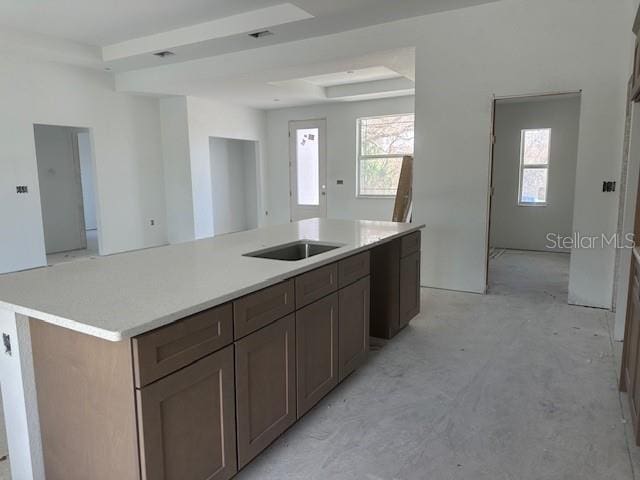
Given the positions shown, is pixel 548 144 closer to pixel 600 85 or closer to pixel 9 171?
pixel 600 85

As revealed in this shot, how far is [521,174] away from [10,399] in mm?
6979

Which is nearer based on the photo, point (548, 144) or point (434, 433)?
point (434, 433)

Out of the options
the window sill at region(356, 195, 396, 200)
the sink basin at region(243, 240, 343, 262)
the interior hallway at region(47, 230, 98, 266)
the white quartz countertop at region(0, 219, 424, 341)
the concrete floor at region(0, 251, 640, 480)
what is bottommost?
the concrete floor at region(0, 251, 640, 480)

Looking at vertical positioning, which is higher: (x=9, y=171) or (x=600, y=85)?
(x=600, y=85)

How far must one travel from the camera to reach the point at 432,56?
4.35 m

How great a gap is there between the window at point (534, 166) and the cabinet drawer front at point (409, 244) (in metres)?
4.21

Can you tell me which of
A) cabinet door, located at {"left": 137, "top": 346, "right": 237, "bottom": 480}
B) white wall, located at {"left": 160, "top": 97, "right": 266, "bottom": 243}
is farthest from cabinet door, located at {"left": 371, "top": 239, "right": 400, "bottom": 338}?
white wall, located at {"left": 160, "top": 97, "right": 266, "bottom": 243}

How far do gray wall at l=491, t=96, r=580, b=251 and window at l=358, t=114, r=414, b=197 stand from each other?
61.4 inches

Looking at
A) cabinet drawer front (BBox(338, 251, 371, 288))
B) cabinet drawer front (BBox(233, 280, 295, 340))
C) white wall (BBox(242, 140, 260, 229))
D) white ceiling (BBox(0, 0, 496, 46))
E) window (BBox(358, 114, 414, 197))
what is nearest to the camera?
cabinet drawer front (BBox(233, 280, 295, 340))

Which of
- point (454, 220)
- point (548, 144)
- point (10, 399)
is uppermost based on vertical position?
point (548, 144)

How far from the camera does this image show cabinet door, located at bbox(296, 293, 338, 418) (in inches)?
80.3

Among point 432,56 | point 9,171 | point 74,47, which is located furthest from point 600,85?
point 9,171

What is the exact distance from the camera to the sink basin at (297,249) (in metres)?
2.58

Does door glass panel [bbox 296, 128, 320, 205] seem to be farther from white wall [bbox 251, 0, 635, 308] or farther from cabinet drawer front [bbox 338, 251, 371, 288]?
cabinet drawer front [bbox 338, 251, 371, 288]
